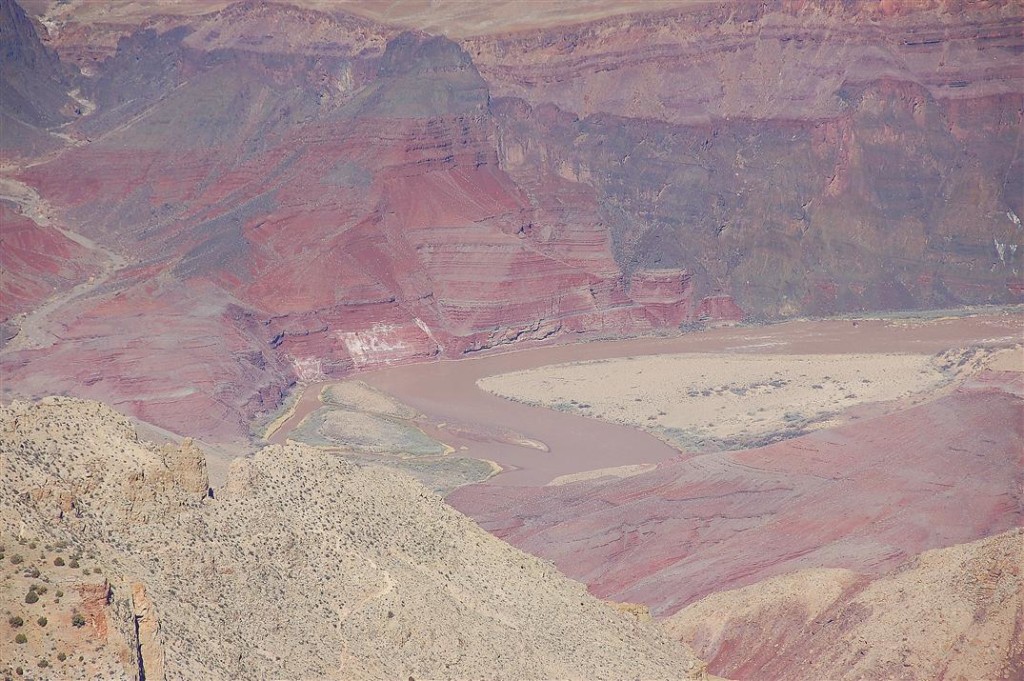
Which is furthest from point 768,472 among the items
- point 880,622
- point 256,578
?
point 256,578

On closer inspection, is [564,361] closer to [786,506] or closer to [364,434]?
[364,434]

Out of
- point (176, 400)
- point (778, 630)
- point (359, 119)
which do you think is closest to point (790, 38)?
point (359, 119)

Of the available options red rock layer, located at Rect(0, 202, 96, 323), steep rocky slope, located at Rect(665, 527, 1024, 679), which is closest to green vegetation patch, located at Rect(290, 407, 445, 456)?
red rock layer, located at Rect(0, 202, 96, 323)

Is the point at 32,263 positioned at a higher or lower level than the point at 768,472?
lower

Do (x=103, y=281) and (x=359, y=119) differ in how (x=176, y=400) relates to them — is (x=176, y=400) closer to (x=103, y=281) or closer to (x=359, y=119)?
(x=103, y=281)

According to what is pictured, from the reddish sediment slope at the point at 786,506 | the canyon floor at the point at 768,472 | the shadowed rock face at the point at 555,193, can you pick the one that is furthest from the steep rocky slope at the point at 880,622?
the shadowed rock face at the point at 555,193

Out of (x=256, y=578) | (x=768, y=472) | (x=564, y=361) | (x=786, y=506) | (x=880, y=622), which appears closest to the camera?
(x=256, y=578)

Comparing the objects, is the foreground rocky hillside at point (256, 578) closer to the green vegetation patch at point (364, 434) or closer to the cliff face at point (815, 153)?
the green vegetation patch at point (364, 434)
